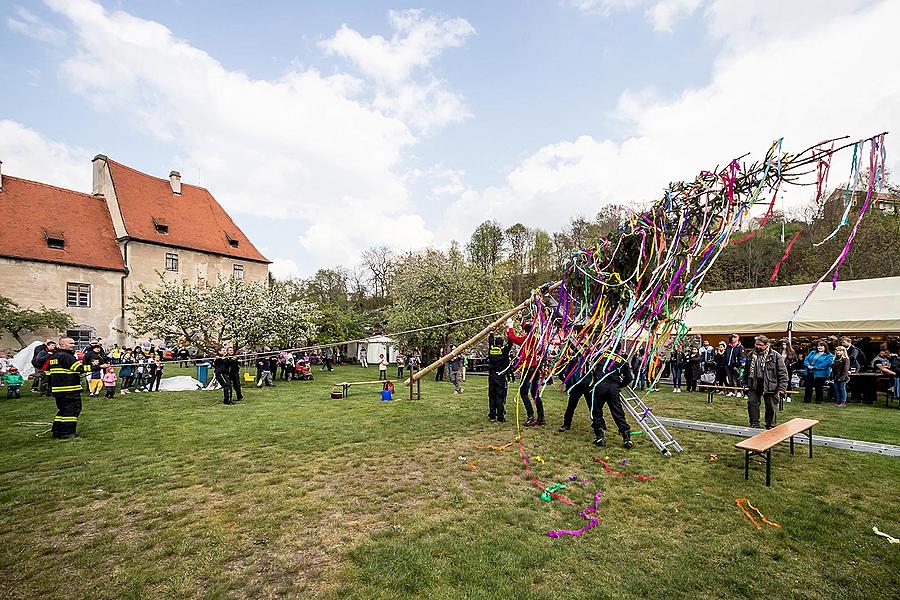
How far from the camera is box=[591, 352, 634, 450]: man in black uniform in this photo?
23.2 feet

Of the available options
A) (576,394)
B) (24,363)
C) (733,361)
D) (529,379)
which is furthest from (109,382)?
(733,361)

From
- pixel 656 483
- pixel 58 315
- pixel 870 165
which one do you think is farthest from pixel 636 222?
pixel 58 315

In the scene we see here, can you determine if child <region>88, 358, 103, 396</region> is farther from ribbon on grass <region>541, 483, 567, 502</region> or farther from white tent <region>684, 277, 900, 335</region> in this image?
white tent <region>684, 277, 900, 335</region>

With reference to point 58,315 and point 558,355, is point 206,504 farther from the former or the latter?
point 58,315

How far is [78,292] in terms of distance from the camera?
26.8 m

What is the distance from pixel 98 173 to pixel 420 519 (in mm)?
38496

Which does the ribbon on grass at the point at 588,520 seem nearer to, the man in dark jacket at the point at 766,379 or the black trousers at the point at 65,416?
the man in dark jacket at the point at 766,379

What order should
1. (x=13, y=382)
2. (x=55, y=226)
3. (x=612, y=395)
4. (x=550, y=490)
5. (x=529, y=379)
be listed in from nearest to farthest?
(x=550, y=490), (x=612, y=395), (x=529, y=379), (x=13, y=382), (x=55, y=226)

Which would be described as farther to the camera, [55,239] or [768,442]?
[55,239]

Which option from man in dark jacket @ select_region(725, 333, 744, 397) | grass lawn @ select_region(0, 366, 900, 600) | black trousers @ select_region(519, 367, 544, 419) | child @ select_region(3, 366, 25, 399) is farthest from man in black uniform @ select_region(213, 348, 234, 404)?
man in dark jacket @ select_region(725, 333, 744, 397)

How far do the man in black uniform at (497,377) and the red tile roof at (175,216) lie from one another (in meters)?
29.4

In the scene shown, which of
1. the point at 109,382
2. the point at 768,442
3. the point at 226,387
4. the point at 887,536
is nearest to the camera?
the point at 887,536

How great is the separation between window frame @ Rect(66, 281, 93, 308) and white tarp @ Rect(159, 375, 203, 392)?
52.7 ft

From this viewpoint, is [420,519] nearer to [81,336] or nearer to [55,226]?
[81,336]
